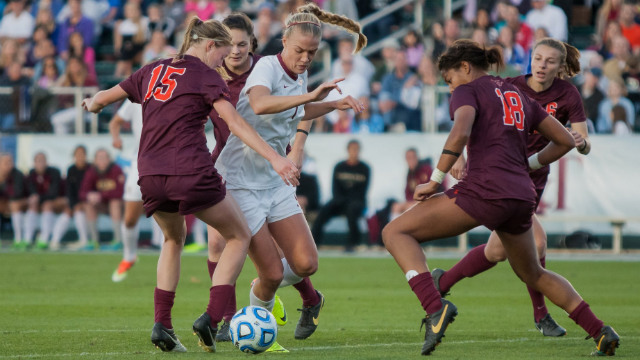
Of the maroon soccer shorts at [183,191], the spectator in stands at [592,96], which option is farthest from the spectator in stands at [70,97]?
the maroon soccer shorts at [183,191]

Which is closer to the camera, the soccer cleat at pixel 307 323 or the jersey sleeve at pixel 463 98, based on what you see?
the jersey sleeve at pixel 463 98

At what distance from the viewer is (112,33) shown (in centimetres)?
2348

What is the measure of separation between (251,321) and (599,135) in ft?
39.8

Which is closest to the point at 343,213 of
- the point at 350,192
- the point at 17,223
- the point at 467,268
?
the point at 350,192

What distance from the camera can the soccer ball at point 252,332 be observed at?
21.9ft

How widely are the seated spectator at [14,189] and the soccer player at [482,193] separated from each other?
13839 millimetres

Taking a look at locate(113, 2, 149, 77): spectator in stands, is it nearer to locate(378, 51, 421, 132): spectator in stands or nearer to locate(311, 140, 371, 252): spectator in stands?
locate(378, 51, 421, 132): spectator in stands

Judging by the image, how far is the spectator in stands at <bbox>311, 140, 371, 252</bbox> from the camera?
18.1m

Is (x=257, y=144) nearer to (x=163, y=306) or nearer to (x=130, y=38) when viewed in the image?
(x=163, y=306)

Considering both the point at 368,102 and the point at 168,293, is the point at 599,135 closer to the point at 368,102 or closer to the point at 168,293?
the point at 368,102

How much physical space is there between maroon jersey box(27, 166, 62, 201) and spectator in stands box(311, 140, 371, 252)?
197 inches

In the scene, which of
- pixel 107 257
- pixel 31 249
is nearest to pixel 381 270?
pixel 107 257

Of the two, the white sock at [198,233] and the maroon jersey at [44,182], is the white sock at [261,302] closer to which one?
the white sock at [198,233]

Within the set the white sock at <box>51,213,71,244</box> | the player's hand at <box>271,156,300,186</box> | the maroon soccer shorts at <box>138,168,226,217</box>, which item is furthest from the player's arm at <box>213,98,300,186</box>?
the white sock at <box>51,213,71,244</box>
